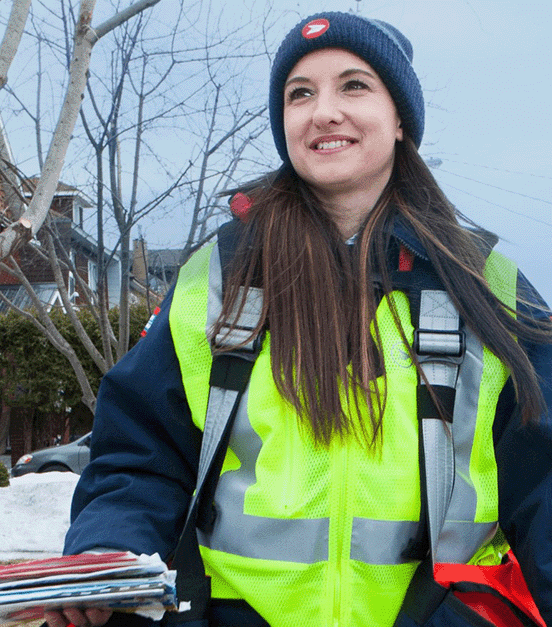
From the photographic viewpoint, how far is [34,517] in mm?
7734

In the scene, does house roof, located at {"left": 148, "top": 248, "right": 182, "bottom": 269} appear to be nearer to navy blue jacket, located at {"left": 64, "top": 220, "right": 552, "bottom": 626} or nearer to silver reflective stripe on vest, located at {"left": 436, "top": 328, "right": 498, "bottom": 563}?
navy blue jacket, located at {"left": 64, "top": 220, "right": 552, "bottom": 626}

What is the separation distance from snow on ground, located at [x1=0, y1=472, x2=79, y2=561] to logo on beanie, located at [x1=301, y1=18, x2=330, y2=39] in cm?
578

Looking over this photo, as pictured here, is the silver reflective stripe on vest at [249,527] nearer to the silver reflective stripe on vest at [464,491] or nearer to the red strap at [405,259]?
the silver reflective stripe on vest at [464,491]

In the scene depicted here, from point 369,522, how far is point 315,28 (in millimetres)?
1263

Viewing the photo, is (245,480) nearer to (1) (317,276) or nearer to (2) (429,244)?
(1) (317,276)

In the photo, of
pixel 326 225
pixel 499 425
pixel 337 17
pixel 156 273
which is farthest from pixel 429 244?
pixel 156 273

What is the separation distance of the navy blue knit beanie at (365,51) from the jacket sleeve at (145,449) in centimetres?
82

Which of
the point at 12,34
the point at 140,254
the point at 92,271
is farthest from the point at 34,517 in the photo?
the point at 92,271

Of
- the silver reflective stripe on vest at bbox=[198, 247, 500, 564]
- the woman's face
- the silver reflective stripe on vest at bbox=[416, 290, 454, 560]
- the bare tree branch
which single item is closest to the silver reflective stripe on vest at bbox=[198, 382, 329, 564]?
the silver reflective stripe on vest at bbox=[198, 247, 500, 564]

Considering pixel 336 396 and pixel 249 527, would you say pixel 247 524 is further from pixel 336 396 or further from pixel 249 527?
pixel 336 396

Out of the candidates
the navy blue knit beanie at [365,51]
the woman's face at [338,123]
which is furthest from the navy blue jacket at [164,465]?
the navy blue knit beanie at [365,51]

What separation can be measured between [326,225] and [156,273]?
22.9 feet

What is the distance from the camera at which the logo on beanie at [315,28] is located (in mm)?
2100

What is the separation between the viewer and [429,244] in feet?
6.59
